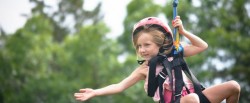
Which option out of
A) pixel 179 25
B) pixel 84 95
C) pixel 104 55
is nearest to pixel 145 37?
pixel 179 25

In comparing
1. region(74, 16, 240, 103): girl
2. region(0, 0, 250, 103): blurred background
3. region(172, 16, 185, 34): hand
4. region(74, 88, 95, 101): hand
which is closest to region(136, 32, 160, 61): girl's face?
region(74, 16, 240, 103): girl

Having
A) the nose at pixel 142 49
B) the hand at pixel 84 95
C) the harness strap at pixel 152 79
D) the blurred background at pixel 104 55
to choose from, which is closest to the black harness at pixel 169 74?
the harness strap at pixel 152 79

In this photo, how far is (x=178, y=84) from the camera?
16.9ft

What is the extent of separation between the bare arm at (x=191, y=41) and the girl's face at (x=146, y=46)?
0.82 feet

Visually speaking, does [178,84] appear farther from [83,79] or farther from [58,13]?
[58,13]

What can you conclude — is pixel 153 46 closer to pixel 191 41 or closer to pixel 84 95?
pixel 191 41

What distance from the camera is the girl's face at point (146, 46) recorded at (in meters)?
5.33

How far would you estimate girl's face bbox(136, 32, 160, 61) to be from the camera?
17.5 feet

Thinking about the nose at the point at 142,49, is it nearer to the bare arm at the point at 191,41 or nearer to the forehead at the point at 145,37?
the forehead at the point at 145,37

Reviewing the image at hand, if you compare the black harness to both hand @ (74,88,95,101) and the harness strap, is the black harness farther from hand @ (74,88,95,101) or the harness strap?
hand @ (74,88,95,101)

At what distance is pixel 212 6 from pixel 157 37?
3286cm

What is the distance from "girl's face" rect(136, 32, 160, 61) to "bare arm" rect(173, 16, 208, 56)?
25 centimetres

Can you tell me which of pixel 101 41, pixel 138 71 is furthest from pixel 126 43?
pixel 138 71

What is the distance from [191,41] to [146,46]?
1.26 ft
